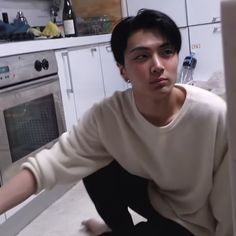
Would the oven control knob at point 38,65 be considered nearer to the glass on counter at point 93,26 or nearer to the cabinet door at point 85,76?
the cabinet door at point 85,76

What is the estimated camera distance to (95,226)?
1.48m

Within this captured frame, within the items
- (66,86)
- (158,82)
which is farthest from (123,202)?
(66,86)

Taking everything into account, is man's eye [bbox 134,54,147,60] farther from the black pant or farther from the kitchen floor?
the kitchen floor

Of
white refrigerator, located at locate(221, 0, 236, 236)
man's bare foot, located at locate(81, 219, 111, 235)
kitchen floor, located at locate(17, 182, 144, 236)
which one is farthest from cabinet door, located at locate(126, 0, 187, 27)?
white refrigerator, located at locate(221, 0, 236, 236)

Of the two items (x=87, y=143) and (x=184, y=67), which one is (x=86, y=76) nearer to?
(x=184, y=67)

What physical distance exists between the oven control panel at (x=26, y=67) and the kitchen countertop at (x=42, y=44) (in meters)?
0.02

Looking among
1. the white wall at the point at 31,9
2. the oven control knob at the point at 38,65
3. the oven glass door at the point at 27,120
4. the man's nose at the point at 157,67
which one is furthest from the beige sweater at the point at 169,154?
the white wall at the point at 31,9

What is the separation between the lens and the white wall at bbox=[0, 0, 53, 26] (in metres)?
2.45

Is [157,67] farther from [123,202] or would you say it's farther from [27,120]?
[27,120]

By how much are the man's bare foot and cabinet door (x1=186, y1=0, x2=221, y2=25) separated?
1.96m

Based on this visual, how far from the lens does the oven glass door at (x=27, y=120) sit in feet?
5.21

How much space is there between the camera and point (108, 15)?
3023 mm

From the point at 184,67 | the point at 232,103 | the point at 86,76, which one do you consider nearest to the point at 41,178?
the point at 232,103

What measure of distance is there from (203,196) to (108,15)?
7.64ft
